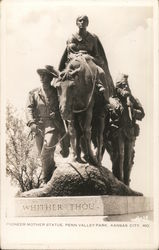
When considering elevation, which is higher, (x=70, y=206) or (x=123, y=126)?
(x=123, y=126)

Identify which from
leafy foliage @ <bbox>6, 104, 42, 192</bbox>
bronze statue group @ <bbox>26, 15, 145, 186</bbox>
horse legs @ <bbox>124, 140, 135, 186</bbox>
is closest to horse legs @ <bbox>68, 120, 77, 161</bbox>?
bronze statue group @ <bbox>26, 15, 145, 186</bbox>

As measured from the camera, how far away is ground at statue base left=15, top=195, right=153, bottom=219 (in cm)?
1271

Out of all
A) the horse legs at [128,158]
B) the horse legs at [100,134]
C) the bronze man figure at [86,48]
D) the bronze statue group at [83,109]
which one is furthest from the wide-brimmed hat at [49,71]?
the horse legs at [128,158]

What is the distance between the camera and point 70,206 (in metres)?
12.8

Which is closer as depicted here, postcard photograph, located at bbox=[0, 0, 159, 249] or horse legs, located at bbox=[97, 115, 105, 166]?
postcard photograph, located at bbox=[0, 0, 159, 249]

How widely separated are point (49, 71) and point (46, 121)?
0.73 meters

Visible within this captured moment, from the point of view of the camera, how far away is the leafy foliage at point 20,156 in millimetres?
13047

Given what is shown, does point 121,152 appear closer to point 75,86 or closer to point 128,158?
point 128,158

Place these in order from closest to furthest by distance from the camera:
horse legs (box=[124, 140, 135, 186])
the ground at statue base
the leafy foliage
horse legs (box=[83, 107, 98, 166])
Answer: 1. the ground at statue base
2. horse legs (box=[83, 107, 98, 166])
3. the leafy foliage
4. horse legs (box=[124, 140, 135, 186])

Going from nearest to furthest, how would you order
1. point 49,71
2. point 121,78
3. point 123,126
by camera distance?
point 49,71 < point 121,78 < point 123,126

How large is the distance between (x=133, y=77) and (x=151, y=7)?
42.1 inches

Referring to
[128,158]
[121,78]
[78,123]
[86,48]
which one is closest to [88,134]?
[78,123]

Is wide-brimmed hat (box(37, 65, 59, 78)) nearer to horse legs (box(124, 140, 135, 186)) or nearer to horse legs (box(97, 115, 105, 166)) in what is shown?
horse legs (box(97, 115, 105, 166))

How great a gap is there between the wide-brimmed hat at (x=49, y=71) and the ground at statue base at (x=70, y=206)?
71.1 inches
